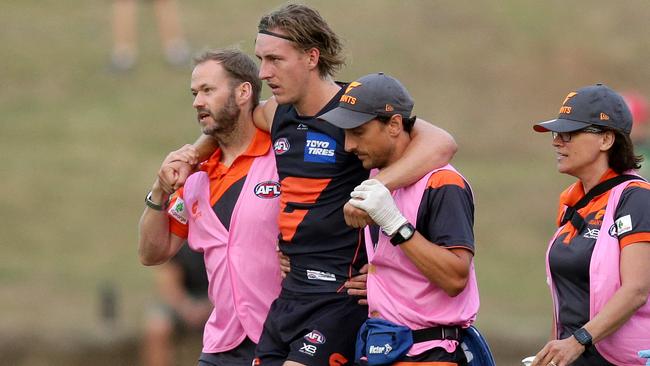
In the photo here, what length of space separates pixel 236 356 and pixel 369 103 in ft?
5.26

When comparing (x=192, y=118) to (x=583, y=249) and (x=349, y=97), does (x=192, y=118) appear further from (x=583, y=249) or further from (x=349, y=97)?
(x=583, y=249)

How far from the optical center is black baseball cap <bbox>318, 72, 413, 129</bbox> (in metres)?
5.90

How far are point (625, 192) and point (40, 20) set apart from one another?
14.6 metres

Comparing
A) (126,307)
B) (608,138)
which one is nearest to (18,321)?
(126,307)

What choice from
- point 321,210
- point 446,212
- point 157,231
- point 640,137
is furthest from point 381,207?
point 640,137

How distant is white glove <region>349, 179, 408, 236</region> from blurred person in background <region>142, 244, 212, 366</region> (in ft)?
18.0

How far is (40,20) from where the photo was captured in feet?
63.0

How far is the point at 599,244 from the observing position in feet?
19.2

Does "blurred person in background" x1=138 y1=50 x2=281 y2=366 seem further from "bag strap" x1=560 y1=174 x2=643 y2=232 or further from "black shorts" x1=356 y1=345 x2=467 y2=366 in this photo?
"bag strap" x1=560 y1=174 x2=643 y2=232

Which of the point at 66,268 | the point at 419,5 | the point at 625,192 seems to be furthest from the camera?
the point at 419,5

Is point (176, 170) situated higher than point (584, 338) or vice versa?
point (176, 170)

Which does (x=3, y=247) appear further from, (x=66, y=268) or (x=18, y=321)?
(x=18, y=321)

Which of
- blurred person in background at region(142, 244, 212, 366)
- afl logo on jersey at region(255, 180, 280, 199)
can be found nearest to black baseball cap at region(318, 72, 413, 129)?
afl logo on jersey at region(255, 180, 280, 199)

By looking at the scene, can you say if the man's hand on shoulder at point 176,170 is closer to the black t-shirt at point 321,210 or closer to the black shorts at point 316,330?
the black t-shirt at point 321,210
